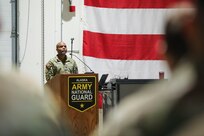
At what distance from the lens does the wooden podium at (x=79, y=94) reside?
6.92 m

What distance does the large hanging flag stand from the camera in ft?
34.6

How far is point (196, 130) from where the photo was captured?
0.91m

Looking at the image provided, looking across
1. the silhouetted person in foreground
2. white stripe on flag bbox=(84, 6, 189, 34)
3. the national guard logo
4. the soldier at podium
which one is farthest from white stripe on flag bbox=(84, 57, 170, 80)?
the silhouetted person in foreground

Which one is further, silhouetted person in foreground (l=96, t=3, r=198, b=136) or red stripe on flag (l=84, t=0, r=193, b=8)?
red stripe on flag (l=84, t=0, r=193, b=8)

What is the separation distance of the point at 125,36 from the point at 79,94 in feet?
12.5

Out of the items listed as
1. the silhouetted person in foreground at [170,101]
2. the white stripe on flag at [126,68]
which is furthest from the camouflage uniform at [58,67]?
the silhouetted person in foreground at [170,101]

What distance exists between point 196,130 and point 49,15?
31.1 ft

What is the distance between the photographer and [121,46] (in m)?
10.8

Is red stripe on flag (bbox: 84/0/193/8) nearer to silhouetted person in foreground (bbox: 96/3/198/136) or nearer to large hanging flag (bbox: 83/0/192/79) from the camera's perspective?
large hanging flag (bbox: 83/0/192/79)

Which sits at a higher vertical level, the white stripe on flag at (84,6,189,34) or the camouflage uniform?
the white stripe on flag at (84,6,189,34)

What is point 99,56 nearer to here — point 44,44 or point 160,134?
point 44,44

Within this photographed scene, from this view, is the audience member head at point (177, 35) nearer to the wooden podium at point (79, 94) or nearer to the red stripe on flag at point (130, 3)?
the wooden podium at point (79, 94)

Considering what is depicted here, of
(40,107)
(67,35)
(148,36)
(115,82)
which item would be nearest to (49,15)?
(67,35)

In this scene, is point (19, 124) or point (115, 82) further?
point (115, 82)
